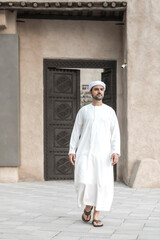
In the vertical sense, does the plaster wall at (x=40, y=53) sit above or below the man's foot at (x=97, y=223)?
above

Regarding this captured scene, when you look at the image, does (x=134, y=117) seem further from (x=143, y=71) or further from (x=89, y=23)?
(x=89, y=23)

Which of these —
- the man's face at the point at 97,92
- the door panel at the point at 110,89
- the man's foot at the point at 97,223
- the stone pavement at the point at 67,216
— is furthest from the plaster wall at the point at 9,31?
the man's foot at the point at 97,223

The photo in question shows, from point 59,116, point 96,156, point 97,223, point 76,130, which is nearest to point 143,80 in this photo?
point 59,116

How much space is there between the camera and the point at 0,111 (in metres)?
11.7

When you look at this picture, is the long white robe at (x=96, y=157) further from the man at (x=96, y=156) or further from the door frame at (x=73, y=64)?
the door frame at (x=73, y=64)

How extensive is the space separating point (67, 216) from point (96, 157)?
1.11 meters

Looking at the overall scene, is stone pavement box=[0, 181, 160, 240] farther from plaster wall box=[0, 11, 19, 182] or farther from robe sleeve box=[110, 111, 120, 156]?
plaster wall box=[0, 11, 19, 182]

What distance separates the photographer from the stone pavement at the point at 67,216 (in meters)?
5.40

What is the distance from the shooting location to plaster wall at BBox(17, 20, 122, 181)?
12211 mm

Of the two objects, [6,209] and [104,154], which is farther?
[6,209]

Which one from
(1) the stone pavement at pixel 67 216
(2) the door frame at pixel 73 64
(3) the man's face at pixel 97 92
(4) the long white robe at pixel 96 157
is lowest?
(1) the stone pavement at pixel 67 216

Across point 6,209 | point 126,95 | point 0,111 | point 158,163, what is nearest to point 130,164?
point 158,163

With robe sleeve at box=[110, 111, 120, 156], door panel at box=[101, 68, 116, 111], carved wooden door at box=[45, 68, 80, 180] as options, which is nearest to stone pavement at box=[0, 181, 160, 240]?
robe sleeve at box=[110, 111, 120, 156]

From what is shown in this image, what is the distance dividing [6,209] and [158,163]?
4509mm
